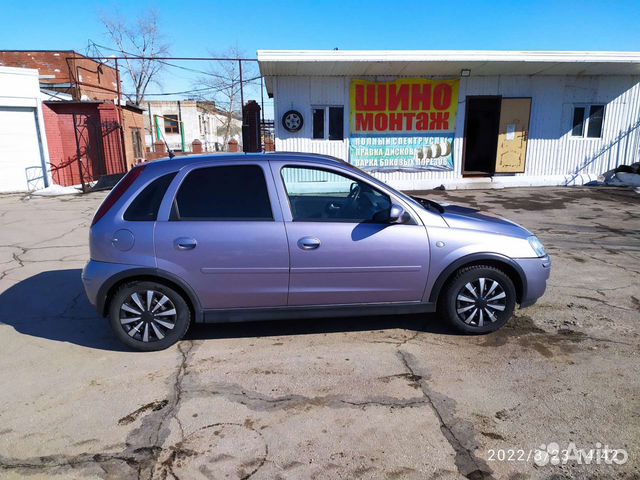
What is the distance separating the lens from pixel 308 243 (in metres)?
3.73

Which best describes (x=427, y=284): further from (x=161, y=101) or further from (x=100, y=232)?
(x=161, y=101)

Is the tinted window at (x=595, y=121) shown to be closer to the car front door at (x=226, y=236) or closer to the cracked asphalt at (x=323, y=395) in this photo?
the cracked asphalt at (x=323, y=395)

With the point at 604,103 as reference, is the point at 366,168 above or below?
below

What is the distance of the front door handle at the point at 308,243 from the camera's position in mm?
3730

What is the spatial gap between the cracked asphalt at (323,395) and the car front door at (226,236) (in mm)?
573

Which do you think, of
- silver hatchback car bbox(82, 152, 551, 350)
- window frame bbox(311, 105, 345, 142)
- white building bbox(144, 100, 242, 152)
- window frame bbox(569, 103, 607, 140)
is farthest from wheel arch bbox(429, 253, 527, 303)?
white building bbox(144, 100, 242, 152)

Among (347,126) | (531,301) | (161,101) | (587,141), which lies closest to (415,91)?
(347,126)

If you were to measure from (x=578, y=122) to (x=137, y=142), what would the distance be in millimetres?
19825

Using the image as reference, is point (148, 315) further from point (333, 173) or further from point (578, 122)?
point (578, 122)

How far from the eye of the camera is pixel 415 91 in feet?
46.3

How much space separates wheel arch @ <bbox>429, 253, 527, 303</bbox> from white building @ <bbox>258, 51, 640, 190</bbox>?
1013cm

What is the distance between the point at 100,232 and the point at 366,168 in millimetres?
11679

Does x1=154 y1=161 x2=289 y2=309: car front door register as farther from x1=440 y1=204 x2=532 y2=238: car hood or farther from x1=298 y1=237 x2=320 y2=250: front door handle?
x1=440 y1=204 x2=532 y2=238: car hood

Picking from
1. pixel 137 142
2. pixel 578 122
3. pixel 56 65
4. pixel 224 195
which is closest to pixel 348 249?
pixel 224 195
